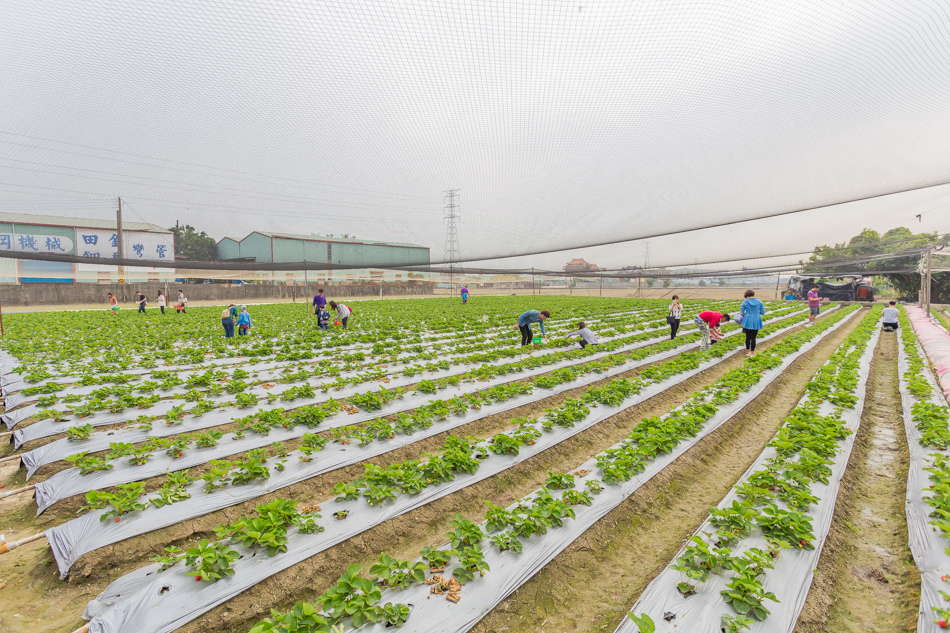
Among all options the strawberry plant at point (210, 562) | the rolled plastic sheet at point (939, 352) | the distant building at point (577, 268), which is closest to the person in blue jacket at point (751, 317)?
the rolled plastic sheet at point (939, 352)

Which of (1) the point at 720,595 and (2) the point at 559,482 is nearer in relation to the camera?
(1) the point at 720,595

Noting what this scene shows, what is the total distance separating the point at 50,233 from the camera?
29.7 m

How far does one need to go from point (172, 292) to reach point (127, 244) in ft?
19.1

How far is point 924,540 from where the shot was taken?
12.2ft

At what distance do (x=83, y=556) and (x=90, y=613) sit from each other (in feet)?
2.72

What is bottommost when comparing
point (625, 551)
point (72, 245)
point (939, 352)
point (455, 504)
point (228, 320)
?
point (625, 551)

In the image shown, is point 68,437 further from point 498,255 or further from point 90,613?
point 498,255

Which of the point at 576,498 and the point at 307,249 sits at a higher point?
the point at 307,249

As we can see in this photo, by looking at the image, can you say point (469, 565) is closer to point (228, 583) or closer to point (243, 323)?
point (228, 583)

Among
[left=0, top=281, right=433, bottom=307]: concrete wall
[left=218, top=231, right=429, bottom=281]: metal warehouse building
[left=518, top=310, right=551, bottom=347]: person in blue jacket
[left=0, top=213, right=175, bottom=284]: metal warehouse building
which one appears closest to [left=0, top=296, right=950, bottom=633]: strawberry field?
[left=518, top=310, right=551, bottom=347]: person in blue jacket

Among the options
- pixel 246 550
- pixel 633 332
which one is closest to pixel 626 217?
pixel 633 332

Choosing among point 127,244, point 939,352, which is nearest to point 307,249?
point 127,244

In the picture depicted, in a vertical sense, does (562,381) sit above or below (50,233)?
below

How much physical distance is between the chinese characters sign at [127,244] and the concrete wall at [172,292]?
296cm
